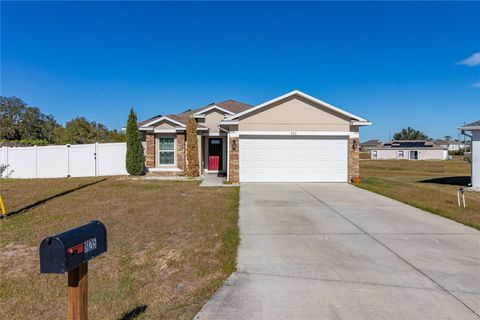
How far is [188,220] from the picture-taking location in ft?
25.7

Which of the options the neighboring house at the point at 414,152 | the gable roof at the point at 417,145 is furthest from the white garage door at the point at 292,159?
the gable roof at the point at 417,145

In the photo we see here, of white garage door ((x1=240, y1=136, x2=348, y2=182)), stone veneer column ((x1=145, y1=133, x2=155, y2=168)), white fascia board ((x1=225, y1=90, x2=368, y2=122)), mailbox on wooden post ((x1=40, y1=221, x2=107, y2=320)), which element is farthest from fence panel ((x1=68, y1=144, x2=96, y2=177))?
mailbox on wooden post ((x1=40, y1=221, x2=107, y2=320))

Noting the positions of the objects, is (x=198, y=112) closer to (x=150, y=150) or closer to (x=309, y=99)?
(x=150, y=150)

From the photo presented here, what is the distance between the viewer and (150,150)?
18422 mm

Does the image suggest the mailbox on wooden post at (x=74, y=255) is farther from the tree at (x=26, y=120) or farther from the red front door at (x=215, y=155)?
the tree at (x=26, y=120)

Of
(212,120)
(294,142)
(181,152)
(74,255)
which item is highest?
(212,120)

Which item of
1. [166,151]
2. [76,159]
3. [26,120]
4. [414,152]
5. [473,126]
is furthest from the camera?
[414,152]

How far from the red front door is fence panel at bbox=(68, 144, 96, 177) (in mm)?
7155

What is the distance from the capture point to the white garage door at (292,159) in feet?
50.1

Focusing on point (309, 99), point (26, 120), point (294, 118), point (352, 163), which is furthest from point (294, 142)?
point (26, 120)

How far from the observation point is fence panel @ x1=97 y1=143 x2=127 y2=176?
757 inches

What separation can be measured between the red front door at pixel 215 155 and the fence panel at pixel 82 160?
7.15 metres

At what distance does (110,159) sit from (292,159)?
11.3 meters

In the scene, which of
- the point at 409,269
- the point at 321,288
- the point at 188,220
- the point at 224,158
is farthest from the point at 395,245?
the point at 224,158
